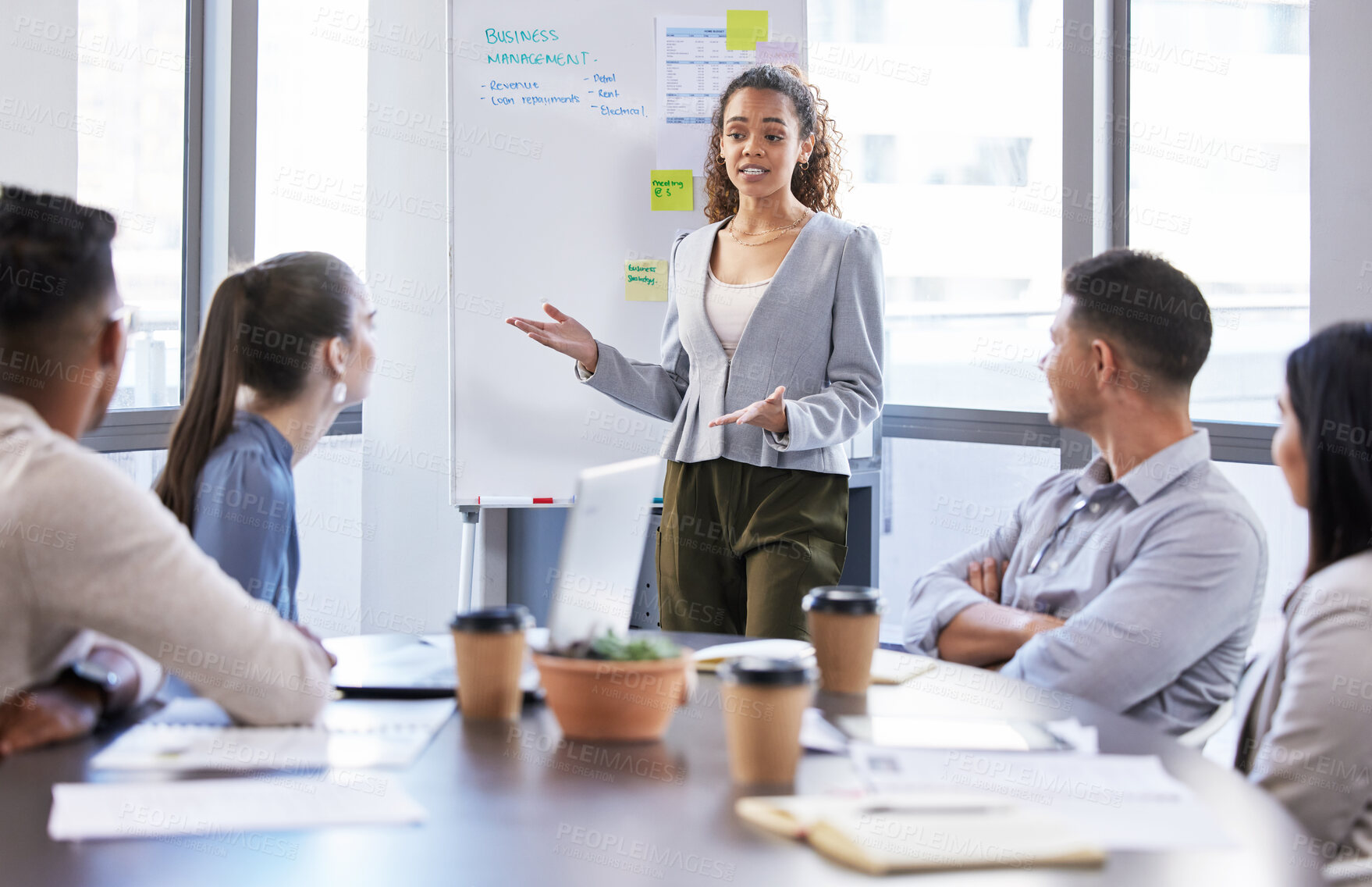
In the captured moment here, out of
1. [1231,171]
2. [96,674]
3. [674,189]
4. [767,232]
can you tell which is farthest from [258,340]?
[1231,171]

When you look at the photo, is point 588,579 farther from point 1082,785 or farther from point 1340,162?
point 1340,162

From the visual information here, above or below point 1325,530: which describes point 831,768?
below

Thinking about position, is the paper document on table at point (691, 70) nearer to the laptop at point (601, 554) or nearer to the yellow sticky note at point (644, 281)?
the yellow sticky note at point (644, 281)

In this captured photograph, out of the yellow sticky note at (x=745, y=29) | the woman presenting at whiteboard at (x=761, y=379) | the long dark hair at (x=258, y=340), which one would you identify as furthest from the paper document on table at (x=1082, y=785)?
the yellow sticky note at (x=745, y=29)

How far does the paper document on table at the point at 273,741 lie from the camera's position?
1.11 m

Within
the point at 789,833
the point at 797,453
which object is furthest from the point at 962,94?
the point at 789,833

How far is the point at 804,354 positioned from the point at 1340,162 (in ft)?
4.15

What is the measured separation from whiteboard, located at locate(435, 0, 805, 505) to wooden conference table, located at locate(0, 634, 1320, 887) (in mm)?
1995

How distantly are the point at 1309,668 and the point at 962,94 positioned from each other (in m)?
2.58

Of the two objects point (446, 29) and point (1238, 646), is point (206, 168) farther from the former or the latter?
point (1238, 646)

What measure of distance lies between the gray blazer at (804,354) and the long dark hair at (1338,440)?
1146 mm

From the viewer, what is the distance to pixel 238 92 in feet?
11.2

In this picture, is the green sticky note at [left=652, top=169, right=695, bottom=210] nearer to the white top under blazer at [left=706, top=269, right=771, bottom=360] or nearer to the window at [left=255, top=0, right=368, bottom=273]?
the white top under blazer at [left=706, top=269, right=771, bottom=360]

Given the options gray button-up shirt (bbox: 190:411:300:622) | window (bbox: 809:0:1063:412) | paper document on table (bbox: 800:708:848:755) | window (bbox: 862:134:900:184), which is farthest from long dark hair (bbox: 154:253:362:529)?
window (bbox: 862:134:900:184)
